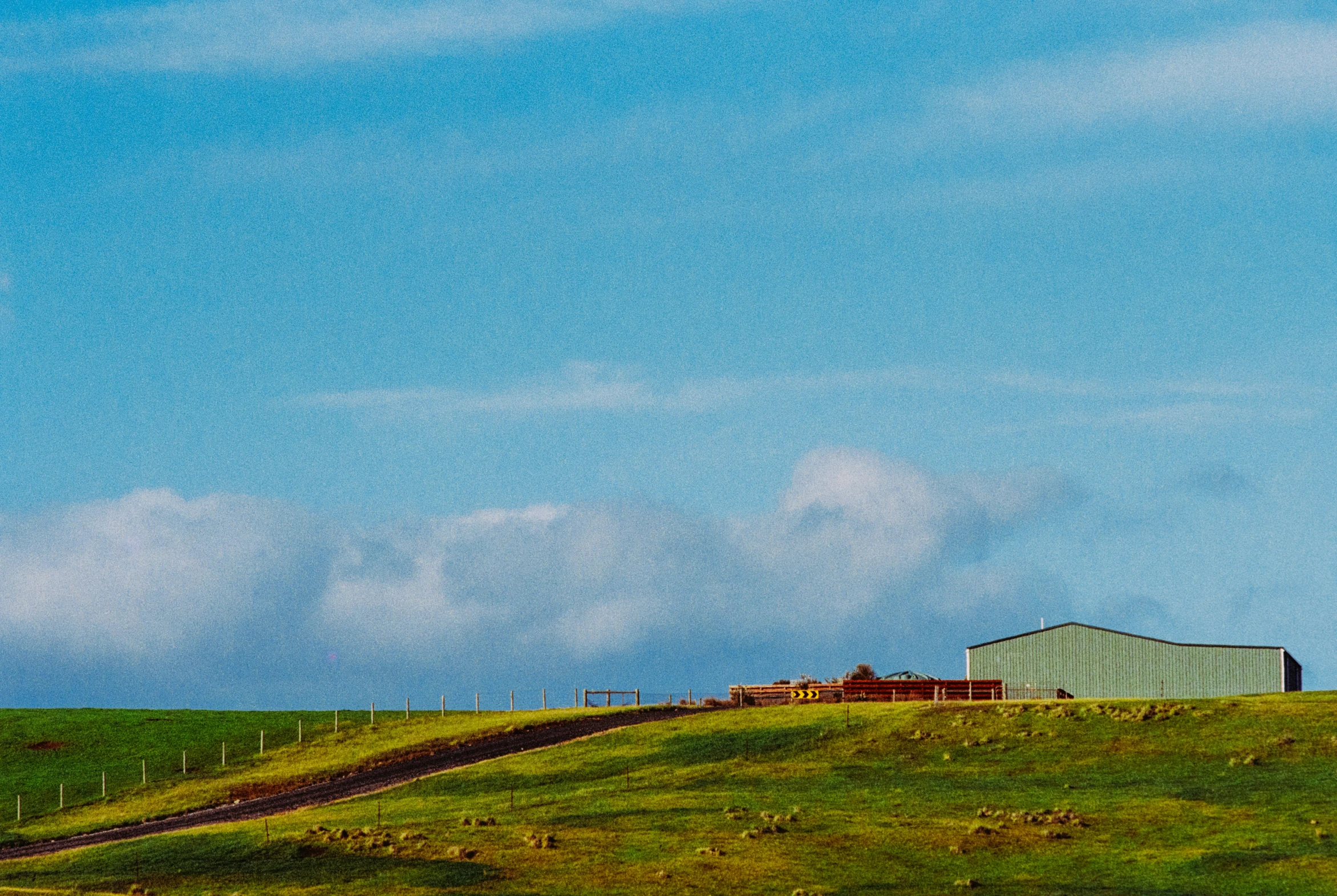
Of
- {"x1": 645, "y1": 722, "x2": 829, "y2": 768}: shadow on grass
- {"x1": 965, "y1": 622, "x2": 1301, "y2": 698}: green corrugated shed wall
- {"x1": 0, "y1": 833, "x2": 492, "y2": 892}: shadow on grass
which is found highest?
{"x1": 965, "y1": 622, "x2": 1301, "y2": 698}: green corrugated shed wall

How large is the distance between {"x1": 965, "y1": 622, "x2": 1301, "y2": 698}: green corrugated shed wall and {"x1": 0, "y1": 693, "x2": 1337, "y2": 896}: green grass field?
1915cm

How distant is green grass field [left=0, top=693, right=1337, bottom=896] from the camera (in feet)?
155

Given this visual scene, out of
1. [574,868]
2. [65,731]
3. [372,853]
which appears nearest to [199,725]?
[65,731]

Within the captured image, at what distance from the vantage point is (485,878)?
47.9 meters

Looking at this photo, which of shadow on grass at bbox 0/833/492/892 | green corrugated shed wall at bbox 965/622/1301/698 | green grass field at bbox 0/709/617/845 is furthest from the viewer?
green corrugated shed wall at bbox 965/622/1301/698

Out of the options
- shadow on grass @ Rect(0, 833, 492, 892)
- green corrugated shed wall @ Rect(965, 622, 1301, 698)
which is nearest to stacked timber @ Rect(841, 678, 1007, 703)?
green corrugated shed wall @ Rect(965, 622, 1301, 698)

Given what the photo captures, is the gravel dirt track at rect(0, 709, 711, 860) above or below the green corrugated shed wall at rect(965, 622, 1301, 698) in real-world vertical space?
below

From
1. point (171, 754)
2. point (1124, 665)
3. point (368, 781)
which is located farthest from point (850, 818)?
point (171, 754)

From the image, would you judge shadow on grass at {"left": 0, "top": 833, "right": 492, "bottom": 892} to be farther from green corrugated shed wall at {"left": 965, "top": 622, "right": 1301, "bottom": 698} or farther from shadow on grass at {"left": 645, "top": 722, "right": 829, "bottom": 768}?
green corrugated shed wall at {"left": 965, "top": 622, "right": 1301, "bottom": 698}

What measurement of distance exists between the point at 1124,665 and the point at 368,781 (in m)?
53.4

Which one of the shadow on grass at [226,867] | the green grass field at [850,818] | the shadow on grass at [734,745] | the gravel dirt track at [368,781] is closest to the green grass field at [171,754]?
the gravel dirt track at [368,781]

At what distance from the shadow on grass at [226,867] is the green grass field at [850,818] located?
0.14 m

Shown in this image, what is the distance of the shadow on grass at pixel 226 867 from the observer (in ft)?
161

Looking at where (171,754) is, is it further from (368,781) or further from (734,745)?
(734,745)
